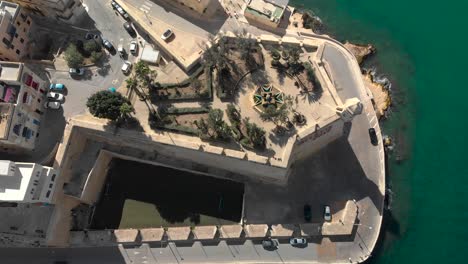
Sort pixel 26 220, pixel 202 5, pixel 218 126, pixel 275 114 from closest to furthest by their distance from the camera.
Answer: pixel 218 126 → pixel 26 220 → pixel 275 114 → pixel 202 5

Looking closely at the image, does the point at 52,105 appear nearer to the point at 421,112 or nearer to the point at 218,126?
the point at 218,126

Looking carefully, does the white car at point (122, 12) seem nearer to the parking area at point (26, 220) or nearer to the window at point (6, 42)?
the window at point (6, 42)

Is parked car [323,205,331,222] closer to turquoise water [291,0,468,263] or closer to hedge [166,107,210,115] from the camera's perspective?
turquoise water [291,0,468,263]

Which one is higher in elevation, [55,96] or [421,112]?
[421,112]

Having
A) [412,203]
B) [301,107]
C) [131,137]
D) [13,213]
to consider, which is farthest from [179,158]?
[412,203]

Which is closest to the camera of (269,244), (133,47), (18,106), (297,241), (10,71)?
(18,106)

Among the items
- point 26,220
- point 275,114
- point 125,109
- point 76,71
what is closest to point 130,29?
point 76,71

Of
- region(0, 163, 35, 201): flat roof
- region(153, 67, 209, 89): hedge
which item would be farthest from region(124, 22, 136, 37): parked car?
region(0, 163, 35, 201): flat roof
